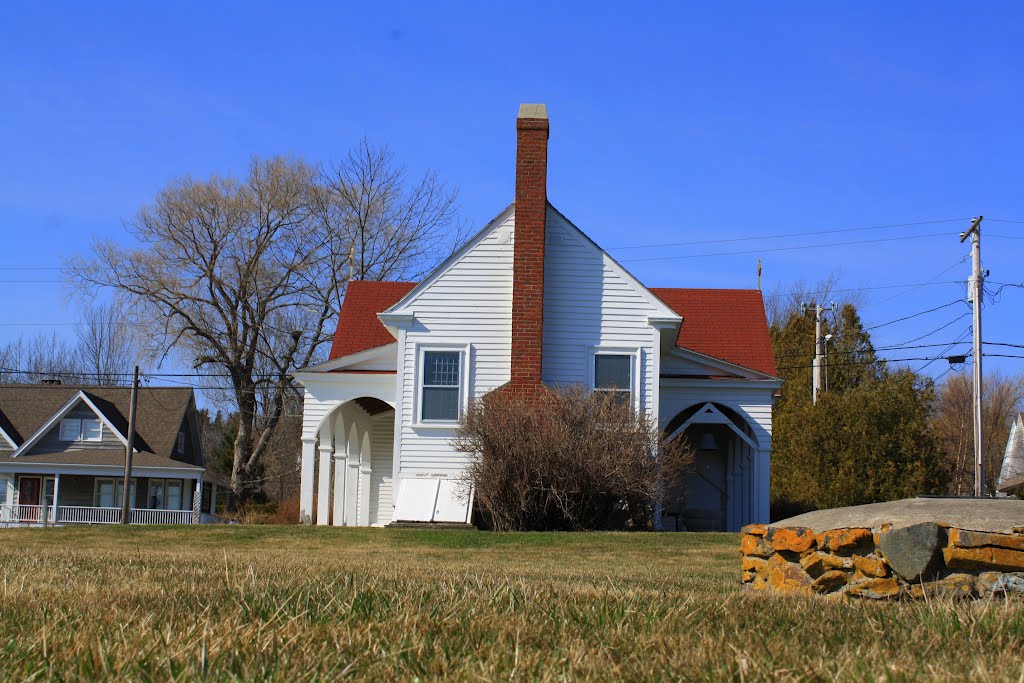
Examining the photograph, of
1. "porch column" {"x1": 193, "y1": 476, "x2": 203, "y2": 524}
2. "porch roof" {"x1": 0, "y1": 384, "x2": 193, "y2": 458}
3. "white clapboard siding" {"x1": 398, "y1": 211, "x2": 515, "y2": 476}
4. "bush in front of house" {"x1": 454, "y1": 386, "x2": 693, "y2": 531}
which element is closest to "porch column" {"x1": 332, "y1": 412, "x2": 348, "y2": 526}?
"white clapboard siding" {"x1": 398, "y1": 211, "x2": 515, "y2": 476}

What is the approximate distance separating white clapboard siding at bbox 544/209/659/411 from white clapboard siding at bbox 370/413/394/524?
20.9ft

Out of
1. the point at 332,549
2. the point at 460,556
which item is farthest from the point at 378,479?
the point at 460,556

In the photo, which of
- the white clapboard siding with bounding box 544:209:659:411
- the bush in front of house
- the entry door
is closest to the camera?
the bush in front of house

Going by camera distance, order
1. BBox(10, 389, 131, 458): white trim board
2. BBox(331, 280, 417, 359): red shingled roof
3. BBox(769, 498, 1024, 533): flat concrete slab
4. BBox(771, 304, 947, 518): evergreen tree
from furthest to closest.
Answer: BBox(10, 389, 131, 458): white trim board, BBox(771, 304, 947, 518): evergreen tree, BBox(331, 280, 417, 359): red shingled roof, BBox(769, 498, 1024, 533): flat concrete slab

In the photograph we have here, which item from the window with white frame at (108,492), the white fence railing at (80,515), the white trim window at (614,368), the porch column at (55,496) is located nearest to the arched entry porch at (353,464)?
the white trim window at (614,368)

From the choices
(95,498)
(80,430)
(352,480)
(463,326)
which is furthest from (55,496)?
(463,326)

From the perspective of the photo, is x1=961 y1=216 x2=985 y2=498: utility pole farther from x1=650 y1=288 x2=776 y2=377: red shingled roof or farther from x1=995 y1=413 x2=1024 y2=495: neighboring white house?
x1=995 y1=413 x2=1024 y2=495: neighboring white house

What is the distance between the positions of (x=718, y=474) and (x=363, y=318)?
904 cm

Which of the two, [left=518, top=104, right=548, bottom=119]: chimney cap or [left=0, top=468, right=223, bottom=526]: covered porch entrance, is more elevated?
[left=518, top=104, right=548, bottom=119]: chimney cap

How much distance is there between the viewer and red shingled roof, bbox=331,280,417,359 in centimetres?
2623

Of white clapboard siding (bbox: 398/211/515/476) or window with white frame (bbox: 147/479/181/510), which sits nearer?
white clapboard siding (bbox: 398/211/515/476)

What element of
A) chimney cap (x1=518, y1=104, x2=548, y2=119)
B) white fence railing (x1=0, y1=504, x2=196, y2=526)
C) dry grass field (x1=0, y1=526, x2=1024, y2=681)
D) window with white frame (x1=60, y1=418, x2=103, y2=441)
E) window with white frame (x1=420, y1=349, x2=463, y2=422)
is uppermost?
chimney cap (x1=518, y1=104, x2=548, y2=119)

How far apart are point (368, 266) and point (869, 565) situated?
35.5m

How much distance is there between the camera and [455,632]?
448cm
